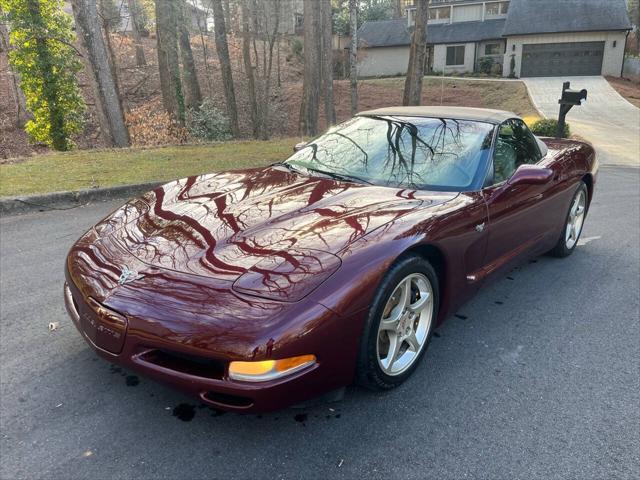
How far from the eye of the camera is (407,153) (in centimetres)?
360

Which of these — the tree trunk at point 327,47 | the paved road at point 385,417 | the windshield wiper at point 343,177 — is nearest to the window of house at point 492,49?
the tree trunk at point 327,47

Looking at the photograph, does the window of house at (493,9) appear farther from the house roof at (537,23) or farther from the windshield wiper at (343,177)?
the windshield wiper at (343,177)

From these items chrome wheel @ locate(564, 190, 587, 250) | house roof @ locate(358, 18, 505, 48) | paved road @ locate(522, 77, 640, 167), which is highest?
house roof @ locate(358, 18, 505, 48)

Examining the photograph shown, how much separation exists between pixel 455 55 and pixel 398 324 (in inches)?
1654

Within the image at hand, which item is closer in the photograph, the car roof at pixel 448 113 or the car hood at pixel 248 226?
the car hood at pixel 248 226

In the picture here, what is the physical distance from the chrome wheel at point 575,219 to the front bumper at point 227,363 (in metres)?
3.34

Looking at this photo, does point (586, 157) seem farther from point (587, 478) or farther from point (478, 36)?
point (478, 36)

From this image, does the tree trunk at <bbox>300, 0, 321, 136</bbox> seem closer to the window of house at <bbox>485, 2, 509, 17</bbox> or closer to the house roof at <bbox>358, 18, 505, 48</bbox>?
the house roof at <bbox>358, 18, 505, 48</bbox>

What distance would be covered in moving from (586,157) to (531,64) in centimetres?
3579

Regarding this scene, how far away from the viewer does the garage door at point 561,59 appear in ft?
115

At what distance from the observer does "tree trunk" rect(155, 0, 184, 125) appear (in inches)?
607

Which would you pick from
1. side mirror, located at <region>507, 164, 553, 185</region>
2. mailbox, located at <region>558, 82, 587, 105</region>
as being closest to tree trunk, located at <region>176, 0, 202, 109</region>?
mailbox, located at <region>558, 82, 587, 105</region>

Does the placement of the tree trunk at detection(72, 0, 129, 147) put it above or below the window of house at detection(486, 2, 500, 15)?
below

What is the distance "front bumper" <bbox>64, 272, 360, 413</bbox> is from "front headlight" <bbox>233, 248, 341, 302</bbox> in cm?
14
